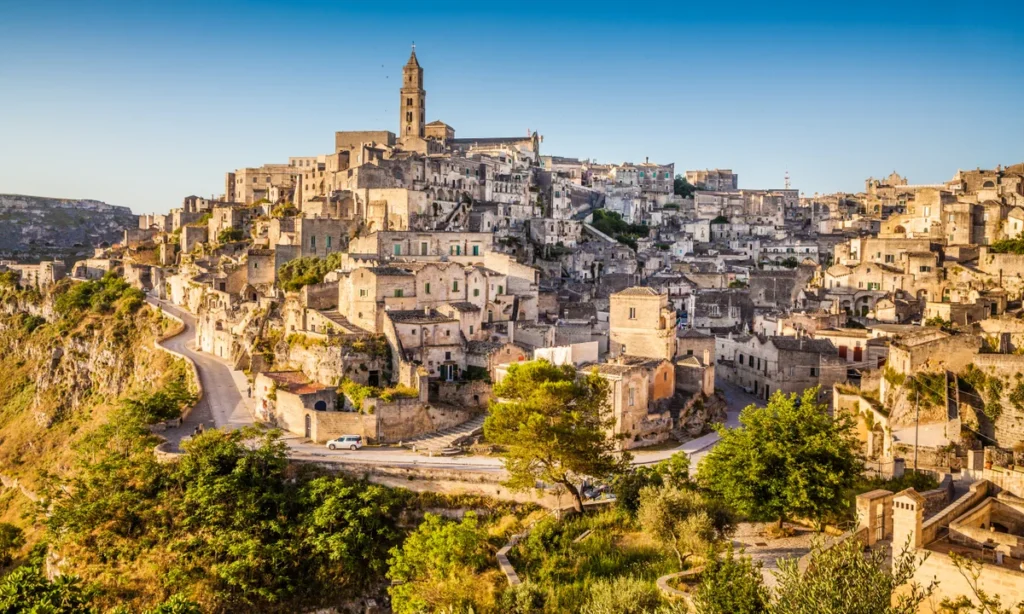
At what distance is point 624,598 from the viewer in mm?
15484

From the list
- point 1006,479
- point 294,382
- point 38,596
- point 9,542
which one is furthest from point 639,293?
point 9,542

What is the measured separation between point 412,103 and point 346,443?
199 ft

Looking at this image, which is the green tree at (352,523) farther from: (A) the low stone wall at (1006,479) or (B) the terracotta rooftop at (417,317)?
(A) the low stone wall at (1006,479)

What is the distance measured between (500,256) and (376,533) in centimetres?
2167

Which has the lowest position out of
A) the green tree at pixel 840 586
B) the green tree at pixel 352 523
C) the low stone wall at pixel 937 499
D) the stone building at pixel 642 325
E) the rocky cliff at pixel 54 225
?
the green tree at pixel 352 523

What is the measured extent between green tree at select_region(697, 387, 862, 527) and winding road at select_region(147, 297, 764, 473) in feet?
20.7

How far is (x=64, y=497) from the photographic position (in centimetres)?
2938

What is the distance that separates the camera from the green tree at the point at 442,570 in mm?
19781

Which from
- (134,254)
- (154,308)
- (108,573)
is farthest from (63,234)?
(108,573)

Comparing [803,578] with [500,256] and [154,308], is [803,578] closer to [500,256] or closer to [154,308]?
[500,256]

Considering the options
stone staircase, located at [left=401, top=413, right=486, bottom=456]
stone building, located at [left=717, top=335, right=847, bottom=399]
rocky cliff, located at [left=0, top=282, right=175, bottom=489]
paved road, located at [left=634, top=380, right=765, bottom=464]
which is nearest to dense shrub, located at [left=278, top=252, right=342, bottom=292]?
rocky cliff, located at [left=0, top=282, right=175, bottom=489]

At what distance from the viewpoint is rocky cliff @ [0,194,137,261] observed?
104m

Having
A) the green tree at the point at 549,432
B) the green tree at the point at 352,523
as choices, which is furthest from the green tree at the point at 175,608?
the green tree at the point at 549,432

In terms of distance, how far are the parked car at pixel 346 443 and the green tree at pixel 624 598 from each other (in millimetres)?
15138
